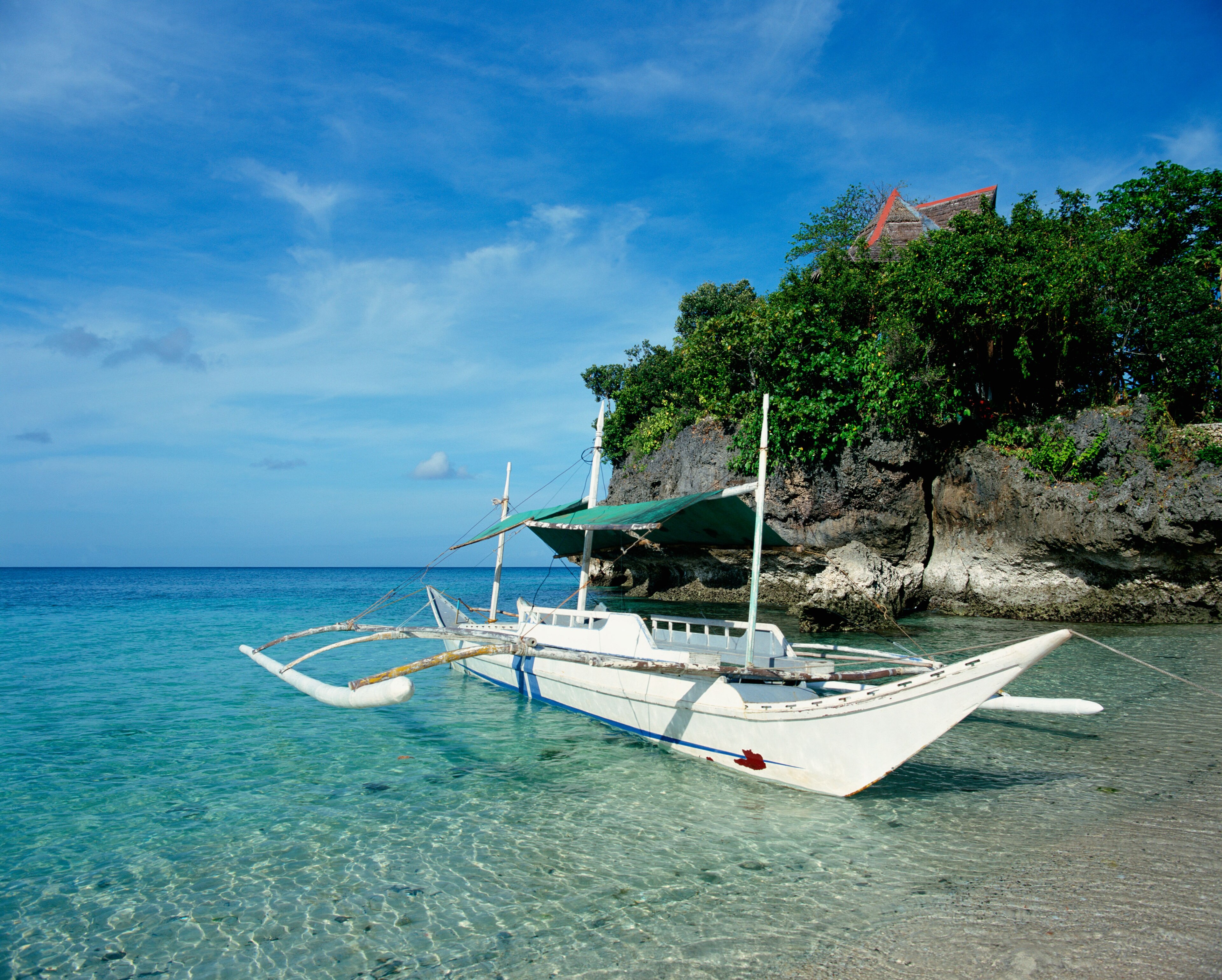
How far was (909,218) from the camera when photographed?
83.4 ft

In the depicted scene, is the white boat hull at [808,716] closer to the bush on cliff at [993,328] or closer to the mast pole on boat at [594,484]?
the mast pole on boat at [594,484]

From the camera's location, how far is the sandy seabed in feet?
13.4

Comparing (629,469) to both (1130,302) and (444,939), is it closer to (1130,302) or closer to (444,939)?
(1130,302)

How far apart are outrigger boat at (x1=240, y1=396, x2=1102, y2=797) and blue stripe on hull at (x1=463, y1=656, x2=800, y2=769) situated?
0.08ft

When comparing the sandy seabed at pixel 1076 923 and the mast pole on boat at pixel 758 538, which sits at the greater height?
the mast pole on boat at pixel 758 538

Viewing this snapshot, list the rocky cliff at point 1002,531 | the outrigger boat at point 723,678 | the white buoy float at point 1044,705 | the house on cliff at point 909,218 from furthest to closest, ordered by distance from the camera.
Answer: the house on cliff at point 909,218
the rocky cliff at point 1002,531
the white buoy float at point 1044,705
the outrigger boat at point 723,678

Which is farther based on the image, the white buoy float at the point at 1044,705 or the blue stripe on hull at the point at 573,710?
the white buoy float at the point at 1044,705

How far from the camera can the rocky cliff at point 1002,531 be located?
16.7 m

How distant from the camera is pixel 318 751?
9.27 metres

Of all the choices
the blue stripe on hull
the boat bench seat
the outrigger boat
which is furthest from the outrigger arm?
the blue stripe on hull

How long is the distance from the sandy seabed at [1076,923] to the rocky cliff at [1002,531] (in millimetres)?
12804

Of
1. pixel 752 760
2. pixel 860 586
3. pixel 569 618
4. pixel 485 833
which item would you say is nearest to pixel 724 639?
pixel 569 618

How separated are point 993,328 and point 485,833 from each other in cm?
1827

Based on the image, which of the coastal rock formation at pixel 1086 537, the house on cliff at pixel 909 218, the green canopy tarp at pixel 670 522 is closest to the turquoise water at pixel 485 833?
the green canopy tarp at pixel 670 522
